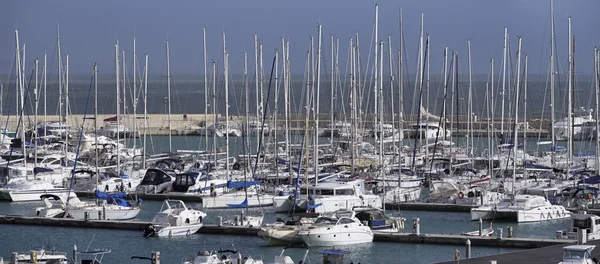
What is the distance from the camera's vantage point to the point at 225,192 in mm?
50906

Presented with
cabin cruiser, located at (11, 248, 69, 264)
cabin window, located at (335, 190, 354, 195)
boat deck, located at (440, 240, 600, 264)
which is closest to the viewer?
boat deck, located at (440, 240, 600, 264)

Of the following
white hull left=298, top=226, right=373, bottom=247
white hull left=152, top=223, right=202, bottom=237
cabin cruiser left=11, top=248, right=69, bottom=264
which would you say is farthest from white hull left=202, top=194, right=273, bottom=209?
cabin cruiser left=11, top=248, right=69, bottom=264

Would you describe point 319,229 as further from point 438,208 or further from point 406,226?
point 438,208

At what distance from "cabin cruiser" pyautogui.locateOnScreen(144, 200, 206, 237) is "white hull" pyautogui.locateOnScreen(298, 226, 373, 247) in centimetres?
482

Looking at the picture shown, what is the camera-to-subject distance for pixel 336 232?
3841cm

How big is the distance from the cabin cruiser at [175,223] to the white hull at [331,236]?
482 centimetres

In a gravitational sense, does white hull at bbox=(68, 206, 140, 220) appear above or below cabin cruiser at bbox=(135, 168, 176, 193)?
below

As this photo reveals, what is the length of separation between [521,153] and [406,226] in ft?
65.7

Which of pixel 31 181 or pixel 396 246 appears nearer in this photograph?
pixel 396 246

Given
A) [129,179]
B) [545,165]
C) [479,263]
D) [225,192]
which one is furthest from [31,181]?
[479,263]

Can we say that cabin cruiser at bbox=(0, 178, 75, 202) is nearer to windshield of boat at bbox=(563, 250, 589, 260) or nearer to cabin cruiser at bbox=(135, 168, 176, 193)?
cabin cruiser at bbox=(135, 168, 176, 193)

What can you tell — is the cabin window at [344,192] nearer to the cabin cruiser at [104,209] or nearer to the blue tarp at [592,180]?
the cabin cruiser at [104,209]

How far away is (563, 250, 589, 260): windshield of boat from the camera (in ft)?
96.4

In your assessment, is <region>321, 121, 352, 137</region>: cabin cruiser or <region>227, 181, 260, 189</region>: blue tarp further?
<region>321, 121, 352, 137</region>: cabin cruiser
